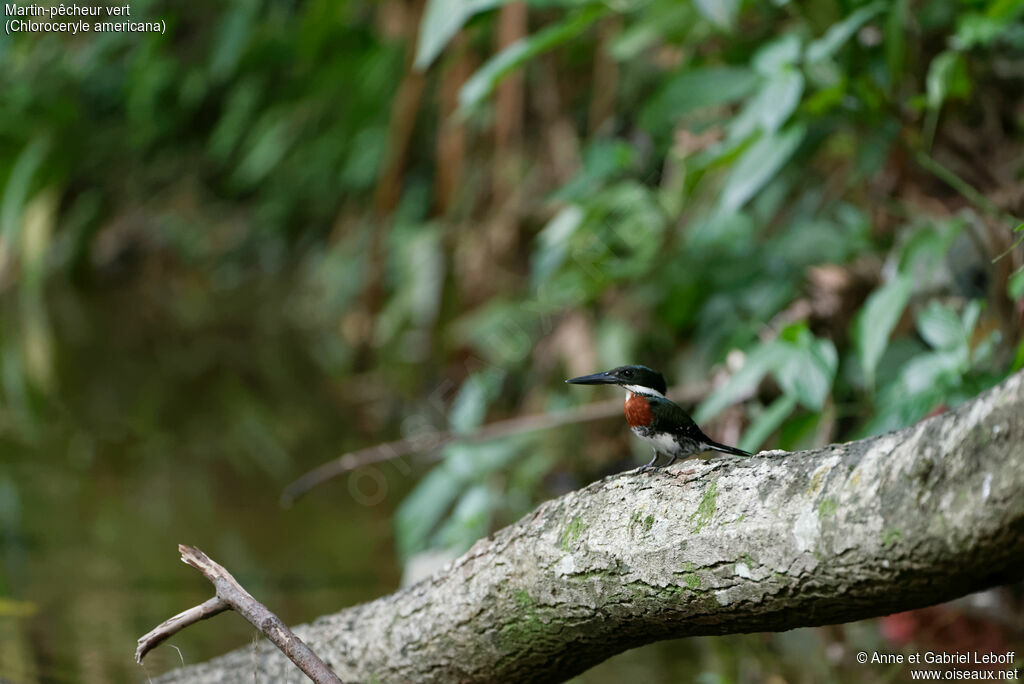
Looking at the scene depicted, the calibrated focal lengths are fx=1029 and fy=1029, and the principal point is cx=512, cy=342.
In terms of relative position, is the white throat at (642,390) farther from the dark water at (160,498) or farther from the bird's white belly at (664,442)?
the dark water at (160,498)

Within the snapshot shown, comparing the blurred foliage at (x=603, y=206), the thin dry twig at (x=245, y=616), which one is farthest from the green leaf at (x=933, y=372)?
the thin dry twig at (x=245, y=616)

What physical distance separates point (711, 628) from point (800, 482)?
200 millimetres

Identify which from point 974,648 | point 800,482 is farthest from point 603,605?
point 974,648

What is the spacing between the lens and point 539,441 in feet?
11.0

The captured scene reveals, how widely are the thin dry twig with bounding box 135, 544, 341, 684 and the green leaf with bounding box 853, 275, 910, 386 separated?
1.25m

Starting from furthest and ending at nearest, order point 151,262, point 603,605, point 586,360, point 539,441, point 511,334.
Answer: point 151,262
point 511,334
point 586,360
point 539,441
point 603,605

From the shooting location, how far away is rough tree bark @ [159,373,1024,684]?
805 mm

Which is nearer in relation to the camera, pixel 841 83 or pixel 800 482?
pixel 800 482

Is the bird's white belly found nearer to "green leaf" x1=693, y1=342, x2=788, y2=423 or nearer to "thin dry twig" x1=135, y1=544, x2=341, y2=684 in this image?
"thin dry twig" x1=135, y1=544, x2=341, y2=684

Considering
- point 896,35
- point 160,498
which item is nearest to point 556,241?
point 896,35

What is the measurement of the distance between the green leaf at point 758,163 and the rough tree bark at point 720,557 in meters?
1.28

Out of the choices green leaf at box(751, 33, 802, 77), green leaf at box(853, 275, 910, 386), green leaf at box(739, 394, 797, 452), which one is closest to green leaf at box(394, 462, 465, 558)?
green leaf at box(739, 394, 797, 452)

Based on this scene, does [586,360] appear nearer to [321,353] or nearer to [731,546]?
[731,546]

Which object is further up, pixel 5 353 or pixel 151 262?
pixel 151 262
